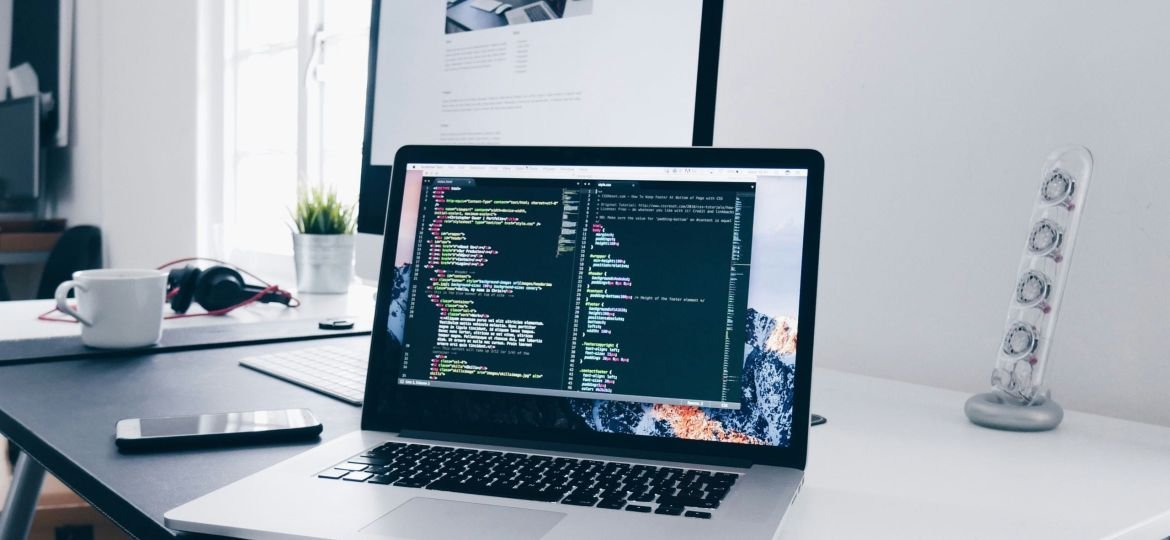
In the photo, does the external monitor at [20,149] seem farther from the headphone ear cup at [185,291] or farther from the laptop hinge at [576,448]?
the laptop hinge at [576,448]

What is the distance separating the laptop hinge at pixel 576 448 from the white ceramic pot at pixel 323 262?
939 mm

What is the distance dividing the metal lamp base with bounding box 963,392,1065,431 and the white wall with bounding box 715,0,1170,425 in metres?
0.12

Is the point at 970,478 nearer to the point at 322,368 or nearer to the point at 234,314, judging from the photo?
the point at 322,368

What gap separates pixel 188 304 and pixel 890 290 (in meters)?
0.95

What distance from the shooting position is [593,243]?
646mm

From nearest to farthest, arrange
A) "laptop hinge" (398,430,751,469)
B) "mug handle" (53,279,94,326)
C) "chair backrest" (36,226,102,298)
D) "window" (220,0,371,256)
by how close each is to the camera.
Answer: "laptop hinge" (398,430,751,469) → "mug handle" (53,279,94,326) → "window" (220,0,371,256) → "chair backrest" (36,226,102,298)

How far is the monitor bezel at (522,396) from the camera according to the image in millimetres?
571

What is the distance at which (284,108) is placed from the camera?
2.63 m

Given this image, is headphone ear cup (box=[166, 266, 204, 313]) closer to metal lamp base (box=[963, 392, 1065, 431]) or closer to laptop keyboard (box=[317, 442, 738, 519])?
laptop keyboard (box=[317, 442, 738, 519])

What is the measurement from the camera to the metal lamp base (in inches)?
28.0

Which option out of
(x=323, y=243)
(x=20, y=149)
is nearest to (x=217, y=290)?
(x=323, y=243)

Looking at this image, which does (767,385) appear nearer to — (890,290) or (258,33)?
(890,290)

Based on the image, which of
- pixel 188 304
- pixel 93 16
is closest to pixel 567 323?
pixel 188 304

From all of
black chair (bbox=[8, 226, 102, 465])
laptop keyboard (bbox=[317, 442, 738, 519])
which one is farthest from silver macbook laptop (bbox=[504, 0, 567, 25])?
black chair (bbox=[8, 226, 102, 465])
